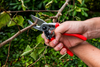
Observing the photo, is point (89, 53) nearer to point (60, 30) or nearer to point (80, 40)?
Answer: point (80, 40)

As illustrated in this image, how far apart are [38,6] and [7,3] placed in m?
0.61

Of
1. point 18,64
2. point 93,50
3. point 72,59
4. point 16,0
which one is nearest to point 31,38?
point 18,64

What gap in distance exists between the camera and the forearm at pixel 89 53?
840mm

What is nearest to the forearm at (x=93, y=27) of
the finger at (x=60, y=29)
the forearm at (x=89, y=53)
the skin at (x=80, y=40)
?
the skin at (x=80, y=40)

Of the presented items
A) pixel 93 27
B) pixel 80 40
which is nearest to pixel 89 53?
pixel 80 40

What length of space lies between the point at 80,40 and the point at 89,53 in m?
0.17

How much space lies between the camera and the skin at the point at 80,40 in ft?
2.94

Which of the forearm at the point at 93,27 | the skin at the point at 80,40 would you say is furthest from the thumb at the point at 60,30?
the forearm at the point at 93,27

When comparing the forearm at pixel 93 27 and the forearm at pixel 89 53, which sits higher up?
the forearm at pixel 93 27

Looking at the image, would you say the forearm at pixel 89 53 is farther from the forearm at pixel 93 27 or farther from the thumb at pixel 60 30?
the thumb at pixel 60 30

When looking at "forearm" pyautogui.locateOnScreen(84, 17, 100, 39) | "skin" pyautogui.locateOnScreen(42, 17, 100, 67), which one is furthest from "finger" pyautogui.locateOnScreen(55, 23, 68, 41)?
"forearm" pyautogui.locateOnScreen(84, 17, 100, 39)

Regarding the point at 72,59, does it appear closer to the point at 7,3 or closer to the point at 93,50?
the point at 93,50

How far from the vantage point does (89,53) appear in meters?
0.96

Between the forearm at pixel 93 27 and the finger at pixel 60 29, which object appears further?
the forearm at pixel 93 27
